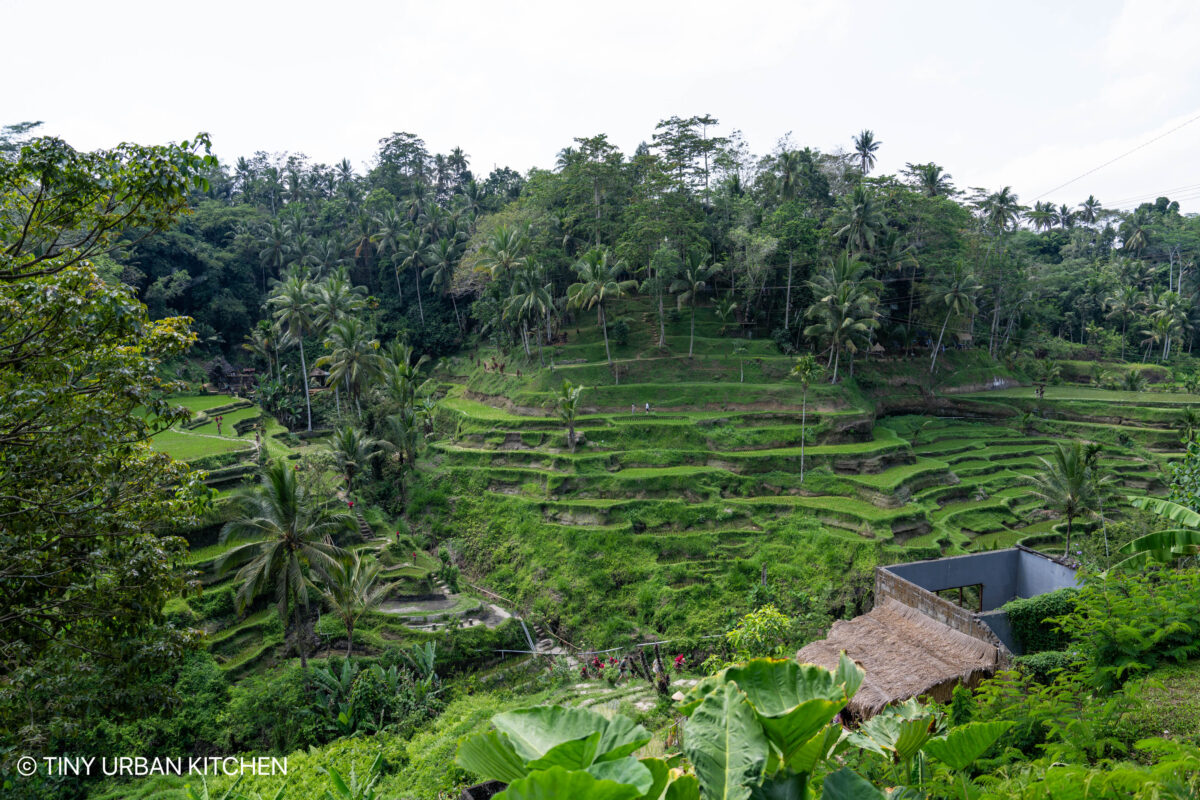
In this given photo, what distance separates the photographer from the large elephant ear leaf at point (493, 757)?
183 cm

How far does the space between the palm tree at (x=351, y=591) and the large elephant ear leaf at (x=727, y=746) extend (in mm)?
15814

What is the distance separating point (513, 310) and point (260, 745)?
22.0 meters

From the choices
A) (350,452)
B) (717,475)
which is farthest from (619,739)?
(350,452)

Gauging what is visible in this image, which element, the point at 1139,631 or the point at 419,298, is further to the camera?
the point at 419,298

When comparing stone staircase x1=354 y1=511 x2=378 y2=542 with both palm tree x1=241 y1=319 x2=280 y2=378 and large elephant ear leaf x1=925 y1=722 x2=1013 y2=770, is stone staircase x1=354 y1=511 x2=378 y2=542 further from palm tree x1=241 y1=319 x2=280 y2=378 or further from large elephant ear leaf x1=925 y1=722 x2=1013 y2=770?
large elephant ear leaf x1=925 y1=722 x2=1013 y2=770

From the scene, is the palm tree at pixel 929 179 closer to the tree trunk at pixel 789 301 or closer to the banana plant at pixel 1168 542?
the tree trunk at pixel 789 301

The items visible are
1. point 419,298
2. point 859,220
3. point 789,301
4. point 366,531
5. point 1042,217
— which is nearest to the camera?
point 366,531

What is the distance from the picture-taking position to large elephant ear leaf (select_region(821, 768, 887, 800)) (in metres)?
1.95

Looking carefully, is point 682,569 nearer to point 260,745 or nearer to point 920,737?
point 260,745

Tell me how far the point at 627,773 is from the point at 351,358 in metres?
29.7

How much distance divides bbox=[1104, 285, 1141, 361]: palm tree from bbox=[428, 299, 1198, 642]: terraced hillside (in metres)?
17.6

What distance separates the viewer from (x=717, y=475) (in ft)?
81.6

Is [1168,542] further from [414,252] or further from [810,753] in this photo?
[414,252]

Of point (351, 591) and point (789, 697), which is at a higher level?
point (789, 697)
